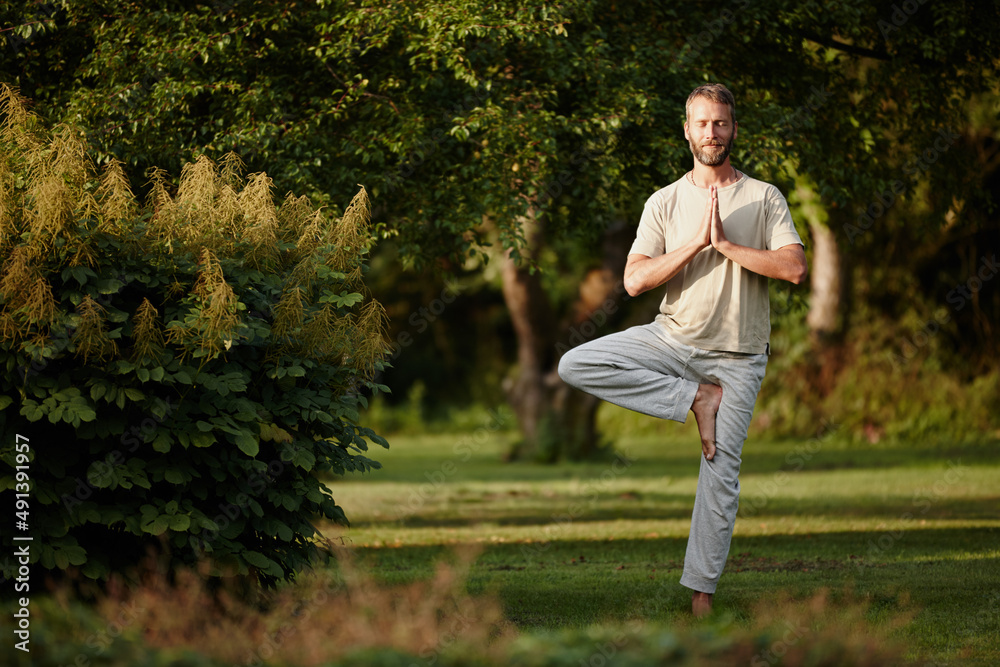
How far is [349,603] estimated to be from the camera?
4078 millimetres

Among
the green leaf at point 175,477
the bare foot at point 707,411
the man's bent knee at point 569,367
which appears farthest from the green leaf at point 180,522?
the bare foot at point 707,411

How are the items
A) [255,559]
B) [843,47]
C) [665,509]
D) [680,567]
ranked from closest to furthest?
Result: 1. [255,559]
2. [680,567]
3. [843,47]
4. [665,509]

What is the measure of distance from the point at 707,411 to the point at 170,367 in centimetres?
264

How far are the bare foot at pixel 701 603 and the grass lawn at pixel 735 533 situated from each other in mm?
62

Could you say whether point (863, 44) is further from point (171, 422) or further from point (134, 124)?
point (171, 422)

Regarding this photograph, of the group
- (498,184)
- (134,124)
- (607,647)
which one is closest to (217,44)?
(134,124)

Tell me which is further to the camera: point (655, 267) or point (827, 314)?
point (827, 314)

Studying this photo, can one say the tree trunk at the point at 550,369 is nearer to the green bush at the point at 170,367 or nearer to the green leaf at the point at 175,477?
the green bush at the point at 170,367

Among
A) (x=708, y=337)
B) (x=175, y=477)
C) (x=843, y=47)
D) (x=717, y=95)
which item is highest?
(x=843, y=47)

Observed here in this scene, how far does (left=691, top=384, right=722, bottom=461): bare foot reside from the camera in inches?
217

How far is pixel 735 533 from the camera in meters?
10.0

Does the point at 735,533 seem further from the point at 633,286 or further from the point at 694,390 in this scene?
the point at 633,286

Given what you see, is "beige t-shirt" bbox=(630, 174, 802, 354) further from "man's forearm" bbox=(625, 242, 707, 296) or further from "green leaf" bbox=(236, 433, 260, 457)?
"green leaf" bbox=(236, 433, 260, 457)

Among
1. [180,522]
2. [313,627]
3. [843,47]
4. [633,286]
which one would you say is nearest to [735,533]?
[843,47]
